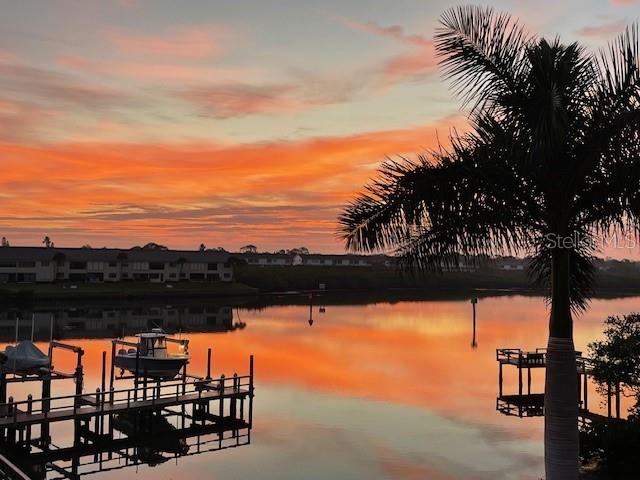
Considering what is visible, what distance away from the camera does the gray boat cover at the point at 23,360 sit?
33344 millimetres

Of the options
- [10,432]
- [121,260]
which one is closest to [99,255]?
[121,260]

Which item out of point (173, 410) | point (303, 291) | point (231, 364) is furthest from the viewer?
point (303, 291)

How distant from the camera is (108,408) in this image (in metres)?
30.6

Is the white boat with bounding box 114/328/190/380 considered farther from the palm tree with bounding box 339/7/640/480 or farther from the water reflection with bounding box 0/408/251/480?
the palm tree with bounding box 339/7/640/480

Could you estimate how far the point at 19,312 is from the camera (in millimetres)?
96312

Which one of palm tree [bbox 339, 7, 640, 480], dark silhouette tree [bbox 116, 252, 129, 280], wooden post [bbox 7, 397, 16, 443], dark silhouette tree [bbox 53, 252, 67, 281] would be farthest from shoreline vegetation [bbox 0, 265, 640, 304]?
palm tree [bbox 339, 7, 640, 480]

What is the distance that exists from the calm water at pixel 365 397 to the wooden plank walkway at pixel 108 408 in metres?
3.07

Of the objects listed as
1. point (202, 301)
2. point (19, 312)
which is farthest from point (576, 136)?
point (202, 301)

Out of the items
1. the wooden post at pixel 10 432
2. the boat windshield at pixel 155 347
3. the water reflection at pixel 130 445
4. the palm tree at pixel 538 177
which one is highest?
the palm tree at pixel 538 177

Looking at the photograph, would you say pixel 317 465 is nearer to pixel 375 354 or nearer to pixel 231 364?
pixel 231 364

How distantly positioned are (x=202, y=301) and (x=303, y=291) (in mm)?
48247

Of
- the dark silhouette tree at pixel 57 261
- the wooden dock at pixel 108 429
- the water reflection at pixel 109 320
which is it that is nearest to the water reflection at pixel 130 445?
the wooden dock at pixel 108 429

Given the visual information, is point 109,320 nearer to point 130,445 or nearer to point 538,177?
point 130,445

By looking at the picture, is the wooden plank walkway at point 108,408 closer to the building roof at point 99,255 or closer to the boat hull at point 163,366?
the boat hull at point 163,366
